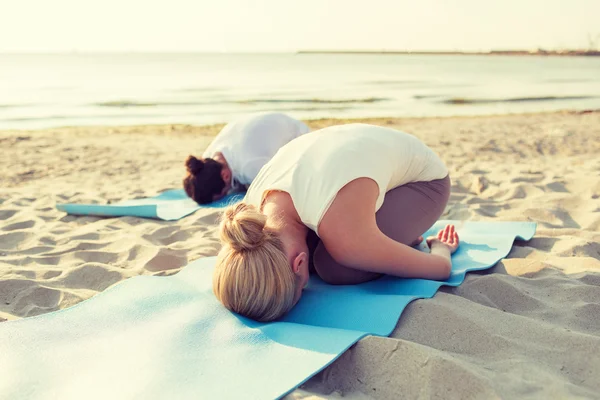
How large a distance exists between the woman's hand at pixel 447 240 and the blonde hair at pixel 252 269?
117 cm

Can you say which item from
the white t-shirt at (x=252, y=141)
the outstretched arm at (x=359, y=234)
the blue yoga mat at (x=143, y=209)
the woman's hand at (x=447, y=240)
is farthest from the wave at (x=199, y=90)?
the outstretched arm at (x=359, y=234)

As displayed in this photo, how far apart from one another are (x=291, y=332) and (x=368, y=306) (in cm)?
37

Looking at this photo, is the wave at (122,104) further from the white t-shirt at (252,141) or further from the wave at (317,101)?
the white t-shirt at (252,141)

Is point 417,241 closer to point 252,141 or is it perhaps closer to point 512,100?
point 252,141

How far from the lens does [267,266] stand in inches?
80.4

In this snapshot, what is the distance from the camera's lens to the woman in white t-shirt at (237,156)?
15.1ft

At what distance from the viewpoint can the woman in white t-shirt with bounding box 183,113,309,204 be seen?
15.1 feet

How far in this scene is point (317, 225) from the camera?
2248 millimetres

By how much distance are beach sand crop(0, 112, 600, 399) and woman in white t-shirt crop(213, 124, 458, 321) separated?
12.8 inches

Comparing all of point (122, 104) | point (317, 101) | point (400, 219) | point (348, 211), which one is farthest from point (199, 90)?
point (348, 211)

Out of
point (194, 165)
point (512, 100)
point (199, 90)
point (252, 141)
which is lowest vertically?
point (199, 90)

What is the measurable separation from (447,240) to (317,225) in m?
1.26

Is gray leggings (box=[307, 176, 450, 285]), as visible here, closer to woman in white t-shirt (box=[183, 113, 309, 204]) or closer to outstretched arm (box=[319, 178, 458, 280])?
outstretched arm (box=[319, 178, 458, 280])

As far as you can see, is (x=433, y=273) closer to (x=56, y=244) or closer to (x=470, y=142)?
(x=56, y=244)
